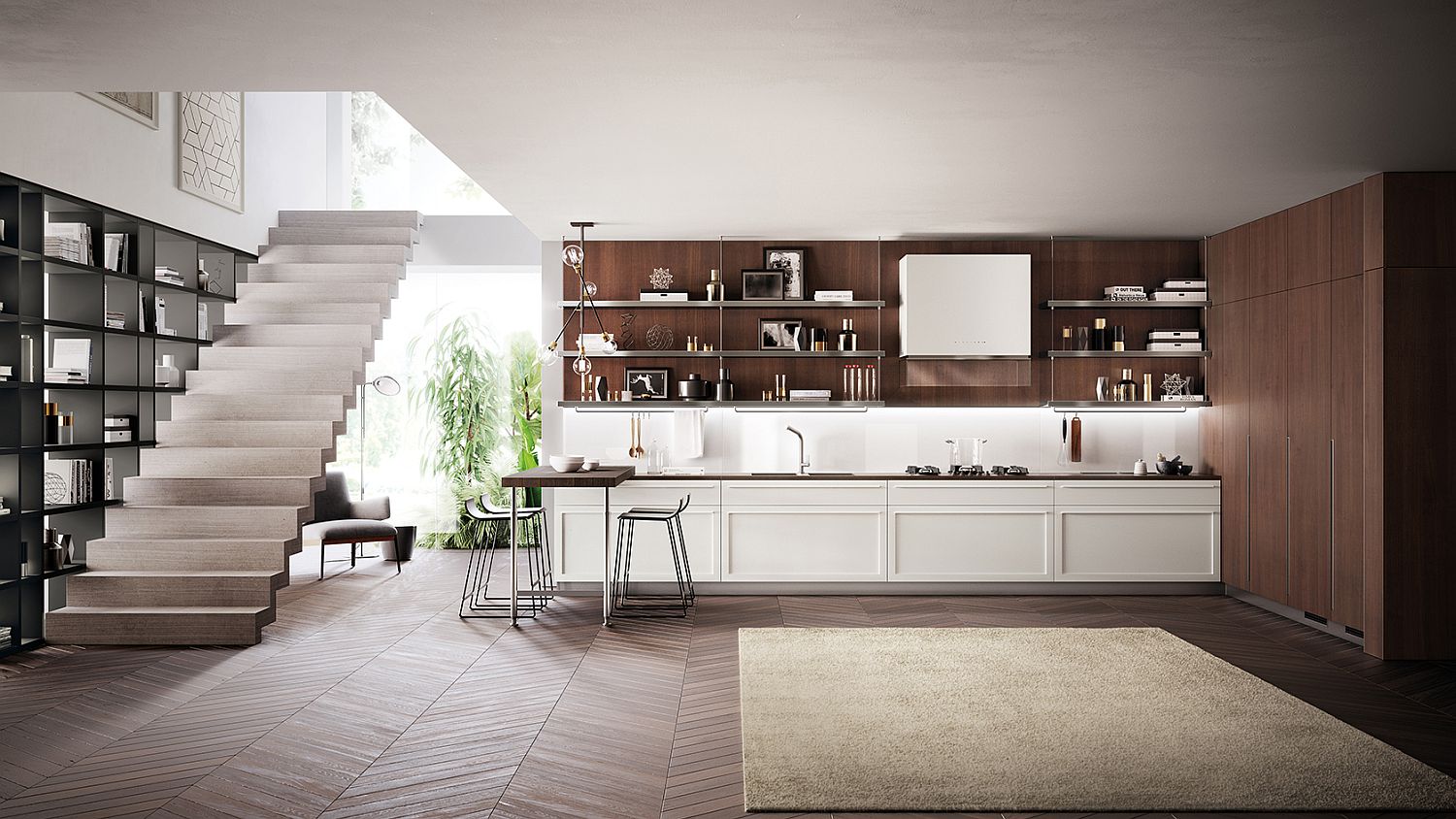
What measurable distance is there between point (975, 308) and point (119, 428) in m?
5.93

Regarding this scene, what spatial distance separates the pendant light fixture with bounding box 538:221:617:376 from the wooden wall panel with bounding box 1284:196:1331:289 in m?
4.53

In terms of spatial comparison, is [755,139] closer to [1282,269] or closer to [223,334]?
[1282,269]

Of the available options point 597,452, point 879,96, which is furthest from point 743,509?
point 879,96

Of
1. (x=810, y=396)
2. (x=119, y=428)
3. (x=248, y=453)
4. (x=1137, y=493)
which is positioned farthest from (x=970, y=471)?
(x=119, y=428)

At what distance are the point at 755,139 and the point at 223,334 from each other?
190 inches

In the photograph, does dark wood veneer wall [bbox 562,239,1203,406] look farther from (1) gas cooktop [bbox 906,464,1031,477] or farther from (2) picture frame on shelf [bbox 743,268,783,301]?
(1) gas cooktop [bbox 906,464,1031,477]

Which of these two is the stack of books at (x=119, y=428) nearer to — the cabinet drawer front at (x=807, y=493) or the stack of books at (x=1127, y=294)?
the cabinet drawer front at (x=807, y=493)

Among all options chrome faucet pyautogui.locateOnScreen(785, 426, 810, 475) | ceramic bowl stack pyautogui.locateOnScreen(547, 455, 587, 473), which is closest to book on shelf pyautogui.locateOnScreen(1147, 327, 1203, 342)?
chrome faucet pyautogui.locateOnScreen(785, 426, 810, 475)

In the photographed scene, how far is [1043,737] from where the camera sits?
12.6 ft

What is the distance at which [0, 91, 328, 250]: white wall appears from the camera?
210 inches

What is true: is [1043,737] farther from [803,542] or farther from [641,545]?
[641,545]

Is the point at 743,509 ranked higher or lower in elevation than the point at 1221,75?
lower

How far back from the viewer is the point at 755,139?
4.69 metres

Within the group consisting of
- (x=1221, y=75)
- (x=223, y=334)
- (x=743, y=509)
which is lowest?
(x=743, y=509)
